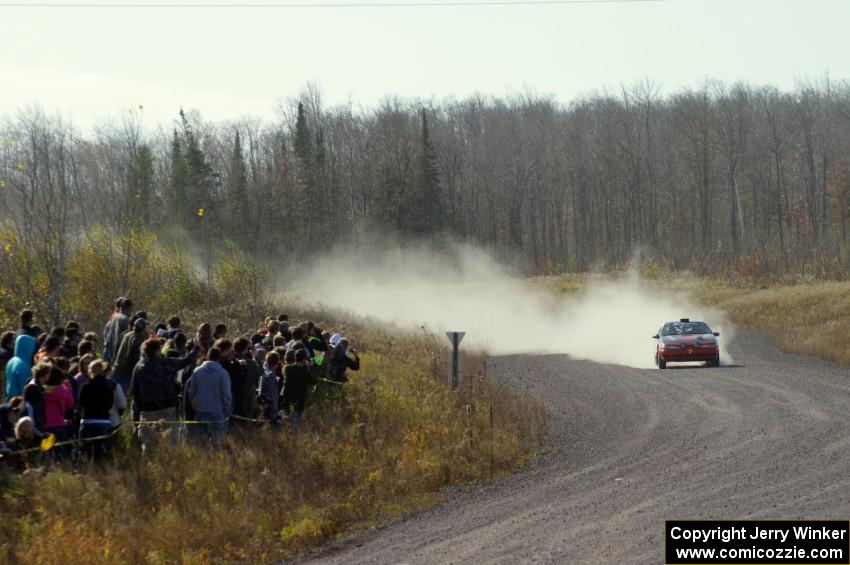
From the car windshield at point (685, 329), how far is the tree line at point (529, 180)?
1742 inches

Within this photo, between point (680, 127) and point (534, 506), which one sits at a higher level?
point (680, 127)

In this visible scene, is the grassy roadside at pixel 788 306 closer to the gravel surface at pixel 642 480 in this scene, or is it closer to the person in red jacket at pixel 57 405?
the gravel surface at pixel 642 480

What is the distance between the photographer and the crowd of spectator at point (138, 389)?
13.5m

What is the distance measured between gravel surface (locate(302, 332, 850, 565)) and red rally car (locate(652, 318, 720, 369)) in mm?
6319

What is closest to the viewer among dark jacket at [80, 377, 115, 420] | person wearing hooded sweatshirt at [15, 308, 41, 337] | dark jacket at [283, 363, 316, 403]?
dark jacket at [80, 377, 115, 420]

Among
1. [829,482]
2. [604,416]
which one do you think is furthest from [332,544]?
[604,416]

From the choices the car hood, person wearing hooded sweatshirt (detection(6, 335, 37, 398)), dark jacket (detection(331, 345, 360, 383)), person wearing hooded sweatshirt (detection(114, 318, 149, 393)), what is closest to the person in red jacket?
person wearing hooded sweatshirt (detection(6, 335, 37, 398))

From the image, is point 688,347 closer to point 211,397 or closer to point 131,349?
point 131,349

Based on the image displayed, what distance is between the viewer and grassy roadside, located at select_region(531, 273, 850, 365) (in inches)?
1580

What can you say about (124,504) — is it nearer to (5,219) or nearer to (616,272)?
(5,219)

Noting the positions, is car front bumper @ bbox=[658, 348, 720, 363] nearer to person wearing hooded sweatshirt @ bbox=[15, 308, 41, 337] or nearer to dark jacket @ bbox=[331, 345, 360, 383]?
dark jacket @ bbox=[331, 345, 360, 383]

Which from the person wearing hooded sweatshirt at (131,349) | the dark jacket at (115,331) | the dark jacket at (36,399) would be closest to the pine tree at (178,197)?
the dark jacket at (115,331)

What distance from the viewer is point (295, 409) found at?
17.4 meters

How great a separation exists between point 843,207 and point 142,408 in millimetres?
98186
